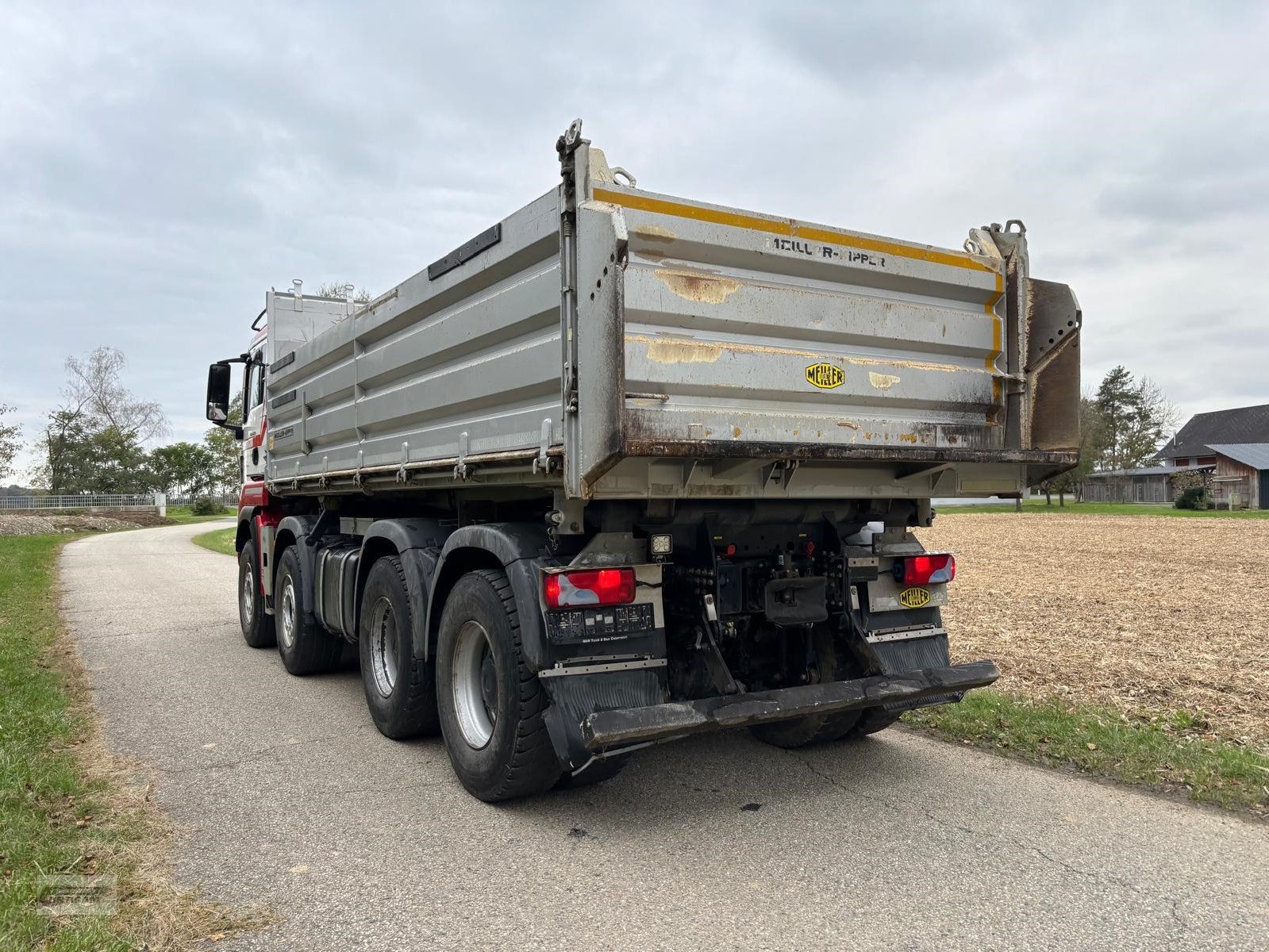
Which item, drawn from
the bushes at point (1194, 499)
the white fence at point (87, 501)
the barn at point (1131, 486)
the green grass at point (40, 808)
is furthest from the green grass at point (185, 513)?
the barn at point (1131, 486)

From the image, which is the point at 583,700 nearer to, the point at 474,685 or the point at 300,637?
the point at 474,685

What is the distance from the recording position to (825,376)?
4.32 meters

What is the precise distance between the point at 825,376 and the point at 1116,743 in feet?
8.97

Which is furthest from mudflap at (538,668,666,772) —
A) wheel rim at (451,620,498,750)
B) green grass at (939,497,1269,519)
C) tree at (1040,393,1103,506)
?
tree at (1040,393,1103,506)

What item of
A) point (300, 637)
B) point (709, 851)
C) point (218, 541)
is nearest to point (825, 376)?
point (709, 851)

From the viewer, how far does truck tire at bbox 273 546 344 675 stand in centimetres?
745

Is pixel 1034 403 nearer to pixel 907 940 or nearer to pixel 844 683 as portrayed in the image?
pixel 844 683

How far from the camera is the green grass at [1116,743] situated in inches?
176

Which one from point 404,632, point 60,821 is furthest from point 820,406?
point 60,821

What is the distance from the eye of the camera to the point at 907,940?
3012 millimetres

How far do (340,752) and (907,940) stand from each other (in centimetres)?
352

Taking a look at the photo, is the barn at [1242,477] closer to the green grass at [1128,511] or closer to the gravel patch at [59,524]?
the green grass at [1128,511]

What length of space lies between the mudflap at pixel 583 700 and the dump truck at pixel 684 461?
0.04 feet

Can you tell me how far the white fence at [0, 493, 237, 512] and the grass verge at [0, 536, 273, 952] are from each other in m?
52.5
